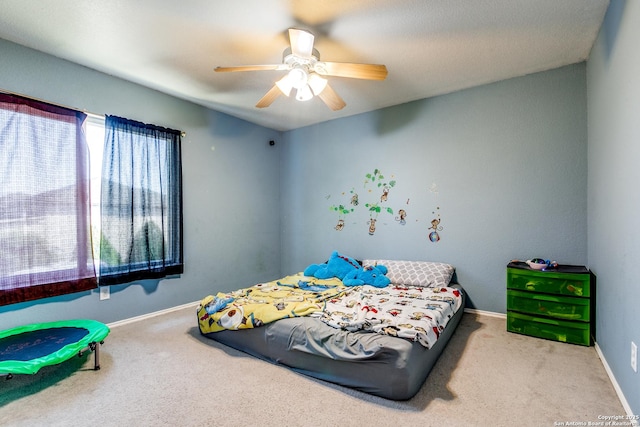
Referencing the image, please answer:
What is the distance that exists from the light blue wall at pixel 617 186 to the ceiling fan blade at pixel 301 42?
1.78 metres

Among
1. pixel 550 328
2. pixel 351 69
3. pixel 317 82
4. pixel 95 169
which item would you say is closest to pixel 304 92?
pixel 317 82

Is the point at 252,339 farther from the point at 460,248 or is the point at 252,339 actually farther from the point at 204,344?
the point at 460,248

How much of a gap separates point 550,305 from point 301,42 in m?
2.93

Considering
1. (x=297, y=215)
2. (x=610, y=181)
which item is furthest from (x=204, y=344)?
(x=610, y=181)

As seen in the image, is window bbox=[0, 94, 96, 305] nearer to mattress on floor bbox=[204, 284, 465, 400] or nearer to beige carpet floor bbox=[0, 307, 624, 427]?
beige carpet floor bbox=[0, 307, 624, 427]

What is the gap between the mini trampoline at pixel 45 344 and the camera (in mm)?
1857

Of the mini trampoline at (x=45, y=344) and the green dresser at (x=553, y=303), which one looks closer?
the mini trampoline at (x=45, y=344)

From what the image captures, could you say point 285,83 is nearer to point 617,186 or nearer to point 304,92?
point 304,92

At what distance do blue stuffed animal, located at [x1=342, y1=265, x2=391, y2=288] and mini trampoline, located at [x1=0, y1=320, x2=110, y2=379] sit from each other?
2246mm

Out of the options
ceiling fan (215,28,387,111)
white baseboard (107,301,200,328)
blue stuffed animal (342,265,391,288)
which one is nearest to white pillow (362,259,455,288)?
blue stuffed animal (342,265,391,288)

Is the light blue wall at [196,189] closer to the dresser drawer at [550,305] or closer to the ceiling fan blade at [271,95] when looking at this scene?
the ceiling fan blade at [271,95]

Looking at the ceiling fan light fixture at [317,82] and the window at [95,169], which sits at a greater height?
the ceiling fan light fixture at [317,82]

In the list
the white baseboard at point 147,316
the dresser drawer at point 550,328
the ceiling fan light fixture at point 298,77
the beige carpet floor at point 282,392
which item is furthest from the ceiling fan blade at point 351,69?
the white baseboard at point 147,316

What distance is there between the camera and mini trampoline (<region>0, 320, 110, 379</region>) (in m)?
1.86
